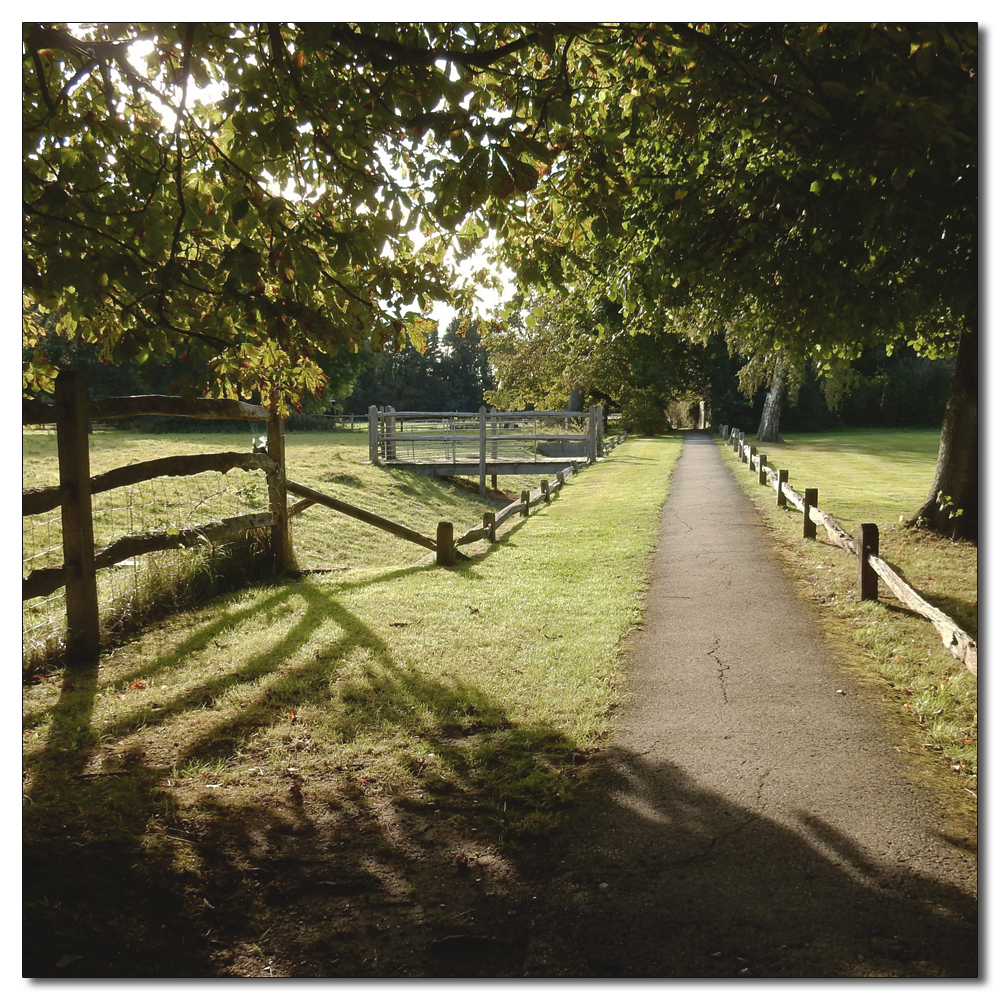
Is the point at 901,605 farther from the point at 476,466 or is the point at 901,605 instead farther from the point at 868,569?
the point at 476,466

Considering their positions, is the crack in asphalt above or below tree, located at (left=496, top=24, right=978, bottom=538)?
below

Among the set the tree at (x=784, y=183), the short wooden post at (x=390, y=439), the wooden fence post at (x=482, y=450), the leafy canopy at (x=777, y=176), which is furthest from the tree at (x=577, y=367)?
the leafy canopy at (x=777, y=176)

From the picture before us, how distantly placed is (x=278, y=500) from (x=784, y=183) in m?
7.07

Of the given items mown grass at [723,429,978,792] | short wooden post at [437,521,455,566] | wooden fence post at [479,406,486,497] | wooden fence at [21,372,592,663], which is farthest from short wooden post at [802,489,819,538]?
wooden fence post at [479,406,486,497]

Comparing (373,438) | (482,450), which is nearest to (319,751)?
(482,450)

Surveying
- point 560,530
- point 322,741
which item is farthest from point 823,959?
point 560,530

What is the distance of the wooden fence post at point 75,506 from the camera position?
5.79 metres

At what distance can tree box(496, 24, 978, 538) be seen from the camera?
4332 mm

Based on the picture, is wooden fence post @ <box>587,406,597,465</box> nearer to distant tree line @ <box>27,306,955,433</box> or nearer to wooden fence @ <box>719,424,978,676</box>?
distant tree line @ <box>27,306,955,433</box>

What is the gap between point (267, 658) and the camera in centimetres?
620

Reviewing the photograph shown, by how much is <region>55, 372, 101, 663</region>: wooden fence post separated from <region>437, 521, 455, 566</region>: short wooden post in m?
4.92

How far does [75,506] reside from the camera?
5.83 m

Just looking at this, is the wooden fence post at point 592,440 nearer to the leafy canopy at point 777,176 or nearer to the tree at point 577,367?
the tree at point 577,367

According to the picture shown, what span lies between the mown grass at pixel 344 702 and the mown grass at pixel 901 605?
2.16 metres
